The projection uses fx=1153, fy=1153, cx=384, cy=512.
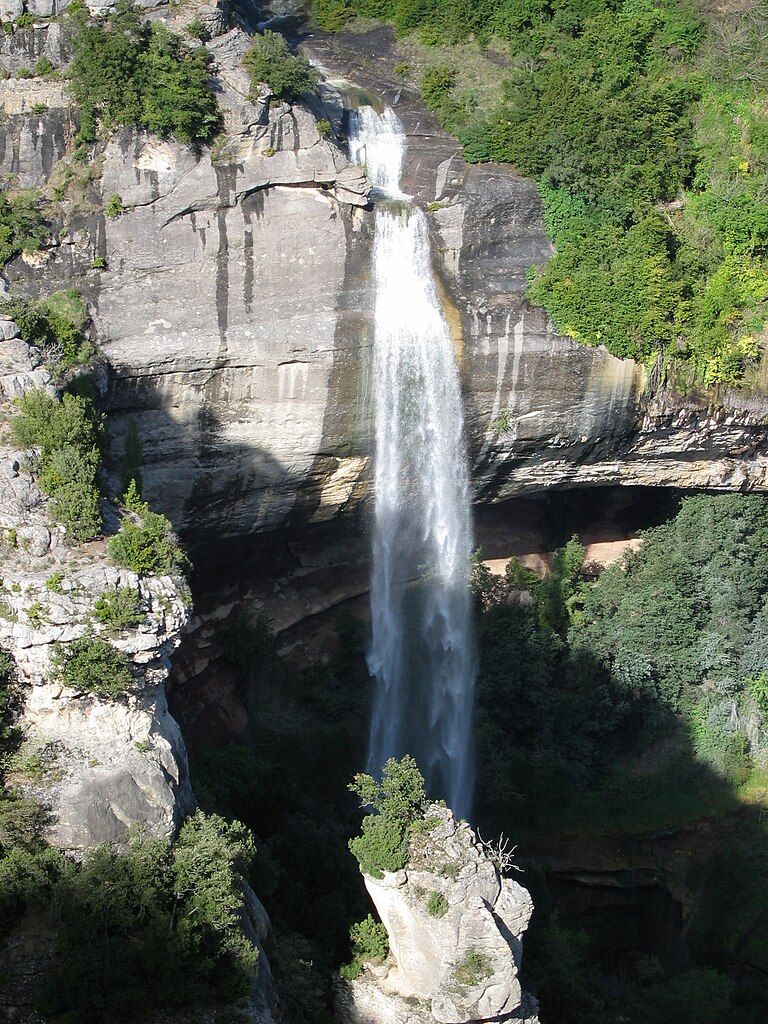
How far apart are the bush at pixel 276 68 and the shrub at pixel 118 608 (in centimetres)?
1257

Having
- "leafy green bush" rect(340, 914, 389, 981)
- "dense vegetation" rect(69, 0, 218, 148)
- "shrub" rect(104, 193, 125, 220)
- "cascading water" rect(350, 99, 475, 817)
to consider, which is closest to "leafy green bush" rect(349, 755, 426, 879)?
"leafy green bush" rect(340, 914, 389, 981)

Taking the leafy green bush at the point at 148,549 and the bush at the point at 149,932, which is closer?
the bush at the point at 149,932

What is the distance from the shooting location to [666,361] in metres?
25.5

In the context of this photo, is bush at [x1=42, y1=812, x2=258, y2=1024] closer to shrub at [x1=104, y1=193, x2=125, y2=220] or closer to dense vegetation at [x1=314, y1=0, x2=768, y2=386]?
shrub at [x1=104, y1=193, x2=125, y2=220]

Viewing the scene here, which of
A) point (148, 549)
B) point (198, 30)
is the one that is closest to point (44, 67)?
point (198, 30)

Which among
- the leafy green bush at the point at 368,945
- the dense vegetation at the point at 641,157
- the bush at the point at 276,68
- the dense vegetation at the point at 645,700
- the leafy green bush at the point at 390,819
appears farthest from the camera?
the dense vegetation at the point at 645,700

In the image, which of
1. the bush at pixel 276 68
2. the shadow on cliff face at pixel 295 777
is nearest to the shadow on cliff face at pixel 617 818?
the shadow on cliff face at pixel 295 777

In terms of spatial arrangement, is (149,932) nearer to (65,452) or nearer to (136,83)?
(65,452)

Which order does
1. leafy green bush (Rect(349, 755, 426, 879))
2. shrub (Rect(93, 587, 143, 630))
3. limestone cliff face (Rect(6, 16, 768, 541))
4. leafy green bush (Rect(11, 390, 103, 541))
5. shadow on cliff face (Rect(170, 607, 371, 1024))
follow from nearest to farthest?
shrub (Rect(93, 587, 143, 630)), leafy green bush (Rect(11, 390, 103, 541)), leafy green bush (Rect(349, 755, 426, 879)), shadow on cliff face (Rect(170, 607, 371, 1024)), limestone cliff face (Rect(6, 16, 768, 541))

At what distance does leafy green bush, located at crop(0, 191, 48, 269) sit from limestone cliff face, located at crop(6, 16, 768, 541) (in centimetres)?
35

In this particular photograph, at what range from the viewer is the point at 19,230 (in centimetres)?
2331

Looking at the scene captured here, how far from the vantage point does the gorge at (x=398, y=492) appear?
59.6 feet

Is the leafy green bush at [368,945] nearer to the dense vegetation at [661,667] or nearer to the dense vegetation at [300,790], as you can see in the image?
the dense vegetation at [300,790]

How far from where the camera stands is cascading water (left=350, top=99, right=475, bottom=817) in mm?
25094
